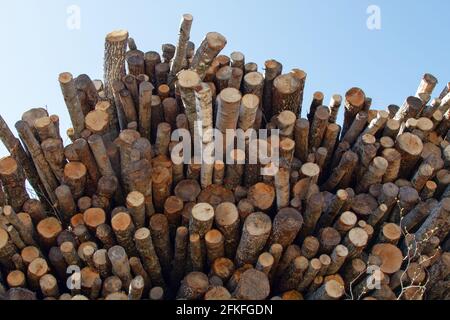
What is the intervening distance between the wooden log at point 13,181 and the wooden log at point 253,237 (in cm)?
197

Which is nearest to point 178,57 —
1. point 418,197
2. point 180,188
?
point 180,188

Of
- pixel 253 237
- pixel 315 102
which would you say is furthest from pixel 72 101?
pixel 315 102

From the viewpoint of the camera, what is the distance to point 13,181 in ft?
15.1

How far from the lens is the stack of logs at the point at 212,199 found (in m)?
4.39

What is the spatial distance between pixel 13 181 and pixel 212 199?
68.1 inches

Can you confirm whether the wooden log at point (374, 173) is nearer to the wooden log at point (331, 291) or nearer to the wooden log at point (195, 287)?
the wooden log at point (331, 291)

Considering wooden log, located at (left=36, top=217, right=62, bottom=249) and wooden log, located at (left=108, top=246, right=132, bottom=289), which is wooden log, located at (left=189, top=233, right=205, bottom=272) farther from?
wooden log, located at (left=36, top=217, right=62, bottom=249)

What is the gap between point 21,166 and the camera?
4.81 meters

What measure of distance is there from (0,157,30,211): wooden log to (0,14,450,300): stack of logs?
0.04 feet

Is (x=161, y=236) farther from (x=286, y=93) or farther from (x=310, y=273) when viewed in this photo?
(x=286, y=93)

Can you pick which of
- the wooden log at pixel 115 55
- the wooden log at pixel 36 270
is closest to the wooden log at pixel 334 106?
the wooden log at pixel 115 55

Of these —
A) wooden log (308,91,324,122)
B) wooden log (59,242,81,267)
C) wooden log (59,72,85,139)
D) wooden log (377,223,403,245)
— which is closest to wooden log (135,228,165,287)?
wooden log (59,242,81,267)

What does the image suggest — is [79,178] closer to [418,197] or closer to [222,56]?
[222,56]
